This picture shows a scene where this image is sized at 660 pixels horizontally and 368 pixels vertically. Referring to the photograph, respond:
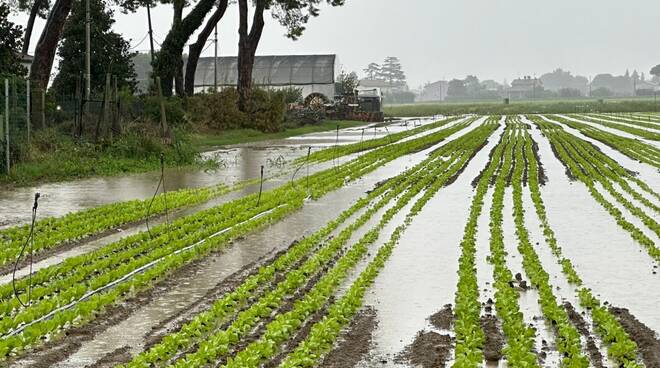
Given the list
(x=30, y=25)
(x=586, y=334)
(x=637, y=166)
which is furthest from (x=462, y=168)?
(x=30, y=25)

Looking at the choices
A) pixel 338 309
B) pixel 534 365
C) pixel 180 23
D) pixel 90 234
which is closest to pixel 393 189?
pixel 90 234

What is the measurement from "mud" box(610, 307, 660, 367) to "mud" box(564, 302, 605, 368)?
304 mm

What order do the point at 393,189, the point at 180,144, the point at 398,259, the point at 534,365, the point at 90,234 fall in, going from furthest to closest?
the point at 180,144
the point at 393,189
the point at 90,234
the point at 398,259
the point at 534,365

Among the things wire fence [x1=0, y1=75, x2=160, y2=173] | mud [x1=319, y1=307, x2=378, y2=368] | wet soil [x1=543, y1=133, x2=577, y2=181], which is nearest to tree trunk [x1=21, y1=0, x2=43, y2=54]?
wire fence [x1=0, y1=75, x2=160, y2=173]

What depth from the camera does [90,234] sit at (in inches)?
459

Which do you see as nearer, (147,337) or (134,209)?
(147,337)

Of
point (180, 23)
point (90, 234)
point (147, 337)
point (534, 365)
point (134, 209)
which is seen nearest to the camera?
point (534, 365)

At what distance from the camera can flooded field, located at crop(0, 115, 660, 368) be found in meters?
6.44

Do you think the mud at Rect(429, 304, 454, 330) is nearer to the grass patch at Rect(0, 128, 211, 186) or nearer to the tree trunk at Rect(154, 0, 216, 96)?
the grass patch at Rect(0, 128, 211, 186)

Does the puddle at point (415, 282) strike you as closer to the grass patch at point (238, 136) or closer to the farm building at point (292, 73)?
the grass patch at point (238, 136)

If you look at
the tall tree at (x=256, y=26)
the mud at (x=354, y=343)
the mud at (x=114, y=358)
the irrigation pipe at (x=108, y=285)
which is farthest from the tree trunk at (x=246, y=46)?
the mud at (x=114, y=358)

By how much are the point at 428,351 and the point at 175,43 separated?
34550 millimetres

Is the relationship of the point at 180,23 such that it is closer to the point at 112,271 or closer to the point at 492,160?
the point at 492,160

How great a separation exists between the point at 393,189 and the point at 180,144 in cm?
847
